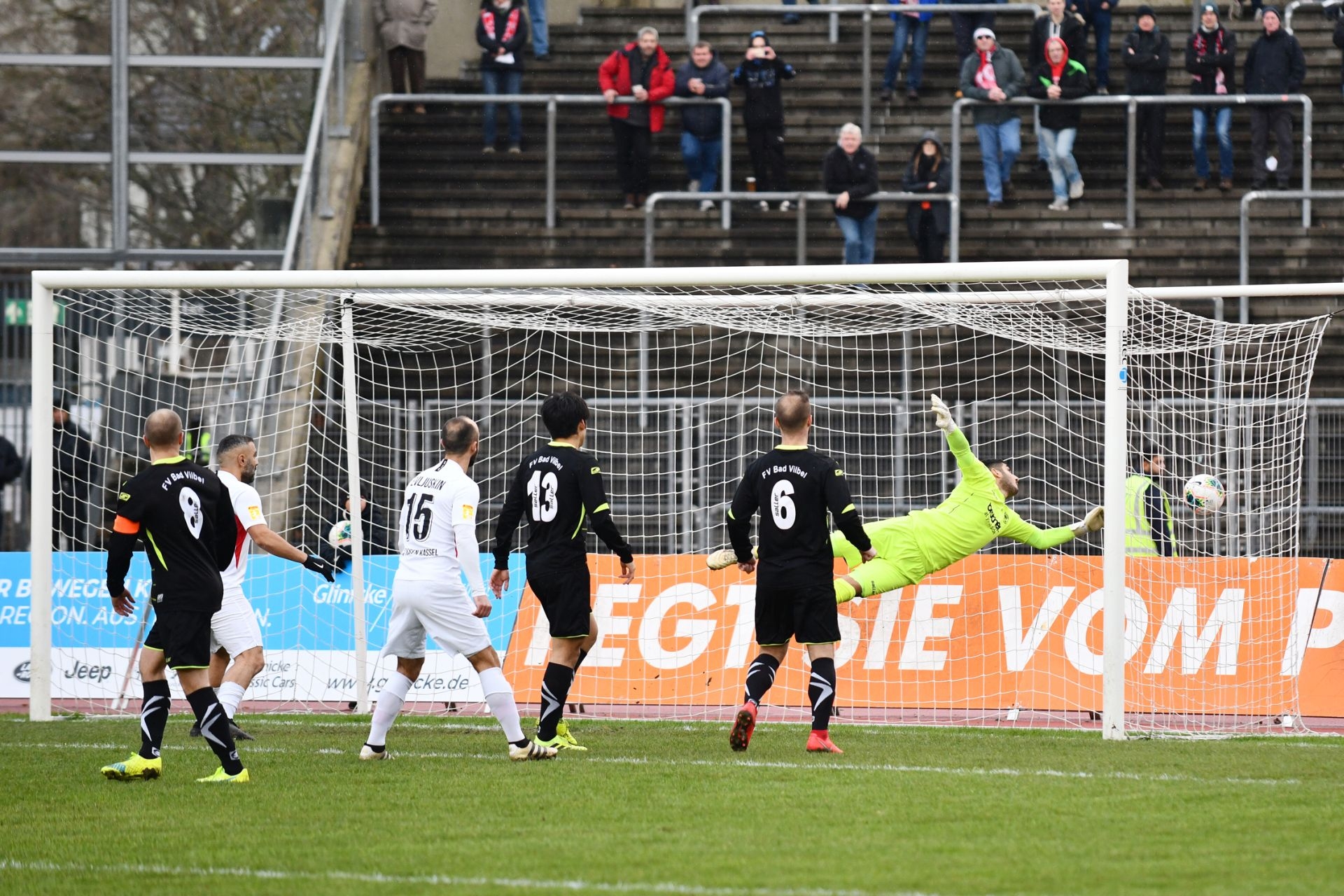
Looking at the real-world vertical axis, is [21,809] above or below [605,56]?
below

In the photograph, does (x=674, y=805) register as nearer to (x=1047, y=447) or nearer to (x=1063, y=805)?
(x=1063, y=805)

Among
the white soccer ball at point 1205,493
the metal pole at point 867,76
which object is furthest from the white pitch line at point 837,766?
the metal pole at point 867,76

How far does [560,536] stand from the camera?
9.90 metres

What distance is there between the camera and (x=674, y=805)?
788 cm

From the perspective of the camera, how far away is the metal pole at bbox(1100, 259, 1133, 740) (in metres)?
10.6

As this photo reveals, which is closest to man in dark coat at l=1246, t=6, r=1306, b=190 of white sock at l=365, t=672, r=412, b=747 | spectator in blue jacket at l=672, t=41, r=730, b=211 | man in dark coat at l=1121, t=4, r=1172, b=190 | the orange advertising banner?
man in dark coat at l=1121, t=4, r=1172, b=190

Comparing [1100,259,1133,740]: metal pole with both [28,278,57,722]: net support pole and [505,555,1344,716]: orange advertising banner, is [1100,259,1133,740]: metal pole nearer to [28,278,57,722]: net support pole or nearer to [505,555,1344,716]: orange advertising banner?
[505,555,1344,716]: orange advertising banner

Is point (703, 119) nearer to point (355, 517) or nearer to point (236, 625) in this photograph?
point (355, 517)

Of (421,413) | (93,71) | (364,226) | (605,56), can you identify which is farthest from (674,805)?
(605,56)

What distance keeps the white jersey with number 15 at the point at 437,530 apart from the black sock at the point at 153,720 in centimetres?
147

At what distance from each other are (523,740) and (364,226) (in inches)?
464

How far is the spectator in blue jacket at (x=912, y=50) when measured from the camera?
70.2 feet

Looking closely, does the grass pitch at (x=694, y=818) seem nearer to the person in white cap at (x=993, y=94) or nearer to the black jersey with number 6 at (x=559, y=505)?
the black jersey with number 6 at (x=559, y=505)

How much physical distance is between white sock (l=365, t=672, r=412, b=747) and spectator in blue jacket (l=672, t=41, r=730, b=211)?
1128cm
